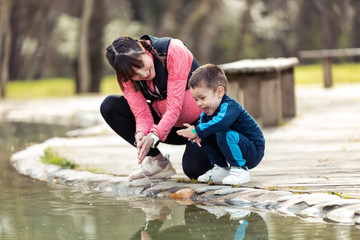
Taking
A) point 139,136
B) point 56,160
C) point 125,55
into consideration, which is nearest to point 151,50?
point 125,55

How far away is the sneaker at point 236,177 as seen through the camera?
4.75m

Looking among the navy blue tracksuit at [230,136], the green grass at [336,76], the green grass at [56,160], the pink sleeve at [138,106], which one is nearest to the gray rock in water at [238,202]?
the navy blue tracksuit at [230,136]

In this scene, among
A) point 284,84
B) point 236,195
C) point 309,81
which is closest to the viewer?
point 236,195

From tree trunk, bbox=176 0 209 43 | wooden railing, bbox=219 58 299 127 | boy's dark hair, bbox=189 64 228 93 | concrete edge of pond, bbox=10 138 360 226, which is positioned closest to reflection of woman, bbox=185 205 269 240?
concrete edge of pond, bbox=10 138 360 226

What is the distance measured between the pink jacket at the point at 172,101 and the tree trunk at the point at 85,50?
14.1 m

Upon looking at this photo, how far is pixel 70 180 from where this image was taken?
5.64 metres

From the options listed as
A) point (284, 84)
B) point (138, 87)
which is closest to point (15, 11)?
point (284, 84)

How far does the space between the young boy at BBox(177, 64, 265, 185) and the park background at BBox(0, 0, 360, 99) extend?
1401cm

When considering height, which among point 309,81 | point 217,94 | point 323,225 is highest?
point 217,94

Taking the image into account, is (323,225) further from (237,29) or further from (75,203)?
(237,29)

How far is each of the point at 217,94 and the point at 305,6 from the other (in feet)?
96.9

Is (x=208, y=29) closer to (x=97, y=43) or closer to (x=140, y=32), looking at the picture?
(x=140, y=32)

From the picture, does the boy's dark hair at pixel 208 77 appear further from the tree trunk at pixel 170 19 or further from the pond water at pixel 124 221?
the tree trunk at pixel 170 19

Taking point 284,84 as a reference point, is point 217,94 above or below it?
above
